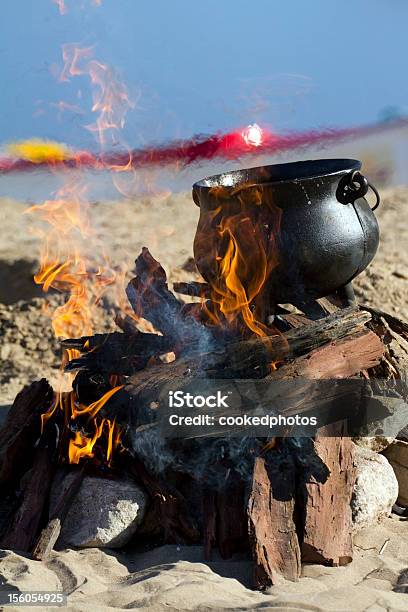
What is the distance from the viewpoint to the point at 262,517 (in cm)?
319

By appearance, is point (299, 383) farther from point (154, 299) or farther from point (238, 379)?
point (154, 299)

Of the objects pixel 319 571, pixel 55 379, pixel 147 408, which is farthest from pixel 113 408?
pixel 55 379

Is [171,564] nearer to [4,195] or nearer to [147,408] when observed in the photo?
[147,408]

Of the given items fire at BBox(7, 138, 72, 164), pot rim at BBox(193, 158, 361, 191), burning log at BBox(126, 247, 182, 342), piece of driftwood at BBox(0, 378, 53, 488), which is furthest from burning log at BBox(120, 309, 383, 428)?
fire at BBox(7, 138, 72, 164)

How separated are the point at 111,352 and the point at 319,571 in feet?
4.78

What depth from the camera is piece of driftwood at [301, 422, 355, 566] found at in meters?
3.17

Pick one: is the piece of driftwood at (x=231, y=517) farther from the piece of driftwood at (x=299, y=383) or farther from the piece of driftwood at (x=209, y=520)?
the piece of driftwood at (x=299, y=383)

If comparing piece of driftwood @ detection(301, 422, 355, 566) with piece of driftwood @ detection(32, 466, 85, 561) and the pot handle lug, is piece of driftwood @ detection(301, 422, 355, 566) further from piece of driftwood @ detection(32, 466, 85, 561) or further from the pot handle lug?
the pot handle lug

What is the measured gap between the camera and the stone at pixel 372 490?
3441 mm

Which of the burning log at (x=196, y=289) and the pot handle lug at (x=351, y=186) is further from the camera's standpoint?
the burning log at (x=196, y=289)

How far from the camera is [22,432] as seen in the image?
12.5 feet

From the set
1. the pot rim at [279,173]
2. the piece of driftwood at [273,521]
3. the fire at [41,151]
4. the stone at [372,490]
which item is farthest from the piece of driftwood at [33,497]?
the fire at [41,151]

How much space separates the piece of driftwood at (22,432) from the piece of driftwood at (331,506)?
4.42 feet

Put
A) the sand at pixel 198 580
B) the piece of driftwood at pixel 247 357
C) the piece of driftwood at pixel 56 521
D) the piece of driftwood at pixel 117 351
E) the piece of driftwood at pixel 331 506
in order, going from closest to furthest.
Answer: the sand at pixel 198 580 → the piece of driftwood at pixel 331 506 → the piece of driftwood at pixel 56 521 → the piece of driftwood at pixel 247 357 → the piece of driftwood at pixel 117 351
